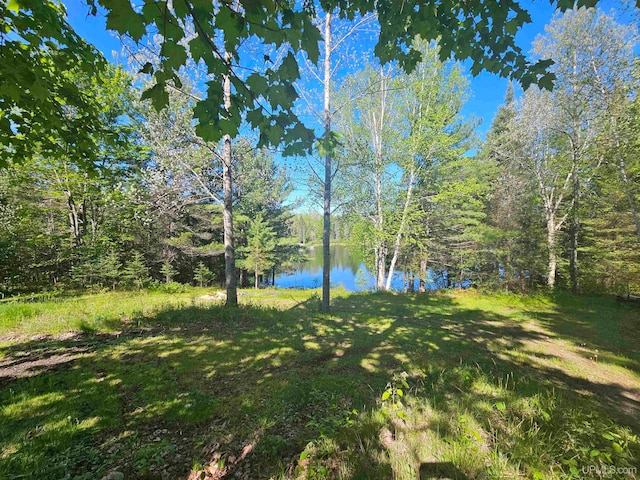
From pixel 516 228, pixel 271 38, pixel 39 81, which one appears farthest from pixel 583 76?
pixel 39 81

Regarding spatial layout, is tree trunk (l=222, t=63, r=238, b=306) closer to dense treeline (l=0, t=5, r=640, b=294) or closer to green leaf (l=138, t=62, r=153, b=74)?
dense treeline (l=0, t=5, r=640, b=294)

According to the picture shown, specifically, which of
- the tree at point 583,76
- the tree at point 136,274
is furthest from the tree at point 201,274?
the tree at point 583,76

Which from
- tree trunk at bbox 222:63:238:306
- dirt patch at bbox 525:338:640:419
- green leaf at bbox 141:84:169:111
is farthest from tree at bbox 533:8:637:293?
green leaf at bbox 141:84:169:111

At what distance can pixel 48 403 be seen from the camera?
2607 millimetres

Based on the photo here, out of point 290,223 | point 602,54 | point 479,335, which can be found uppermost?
point 602,54

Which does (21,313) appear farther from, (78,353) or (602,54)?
(602,54)

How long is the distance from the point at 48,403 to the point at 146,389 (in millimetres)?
866

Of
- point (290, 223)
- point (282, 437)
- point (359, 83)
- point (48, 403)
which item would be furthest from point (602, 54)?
point (290, 223)

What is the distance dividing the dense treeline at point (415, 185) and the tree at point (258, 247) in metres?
1.78

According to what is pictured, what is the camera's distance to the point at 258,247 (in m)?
17.9

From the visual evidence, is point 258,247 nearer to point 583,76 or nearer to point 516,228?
point 516,228

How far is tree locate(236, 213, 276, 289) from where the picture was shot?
17.7 m

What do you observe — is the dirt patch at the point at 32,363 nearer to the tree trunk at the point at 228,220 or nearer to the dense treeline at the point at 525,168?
the tree trunk at the point at 228,220

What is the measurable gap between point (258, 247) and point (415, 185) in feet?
36.9
